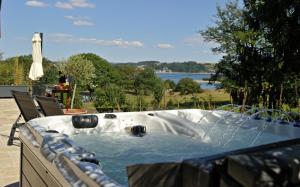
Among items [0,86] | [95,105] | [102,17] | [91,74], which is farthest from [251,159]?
[102,17]

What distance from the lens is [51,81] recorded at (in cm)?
1357

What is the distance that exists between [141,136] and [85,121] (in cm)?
78

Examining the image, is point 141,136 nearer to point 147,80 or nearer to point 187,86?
point 187,86

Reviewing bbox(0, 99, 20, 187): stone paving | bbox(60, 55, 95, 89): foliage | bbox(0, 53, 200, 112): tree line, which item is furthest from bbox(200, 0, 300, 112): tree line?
bbox(60, 55, 95, 89): foliage

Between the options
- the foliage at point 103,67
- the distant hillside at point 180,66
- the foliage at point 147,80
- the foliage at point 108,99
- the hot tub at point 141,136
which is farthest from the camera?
the foliage at point 103,67

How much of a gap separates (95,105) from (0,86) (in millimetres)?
6315

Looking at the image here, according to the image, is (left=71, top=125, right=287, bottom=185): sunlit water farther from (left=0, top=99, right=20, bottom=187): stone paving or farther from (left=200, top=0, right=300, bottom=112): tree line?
(left=200, top=0, right=300, bottom=112): tree line

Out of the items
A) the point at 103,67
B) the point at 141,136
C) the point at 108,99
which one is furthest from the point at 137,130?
the point at 103,67

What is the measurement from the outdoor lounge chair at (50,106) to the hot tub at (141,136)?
55 cm

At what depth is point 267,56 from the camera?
1347 centimetres

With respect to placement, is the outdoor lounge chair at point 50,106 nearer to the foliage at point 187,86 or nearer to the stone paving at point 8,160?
the stone paving at point 8,160

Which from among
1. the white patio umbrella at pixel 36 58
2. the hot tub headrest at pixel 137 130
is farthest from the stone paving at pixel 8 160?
the hot tub headrest at pixel 137 130

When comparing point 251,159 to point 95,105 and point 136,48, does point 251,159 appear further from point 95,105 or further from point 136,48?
point 136,48

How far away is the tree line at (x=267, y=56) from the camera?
1064 cm
